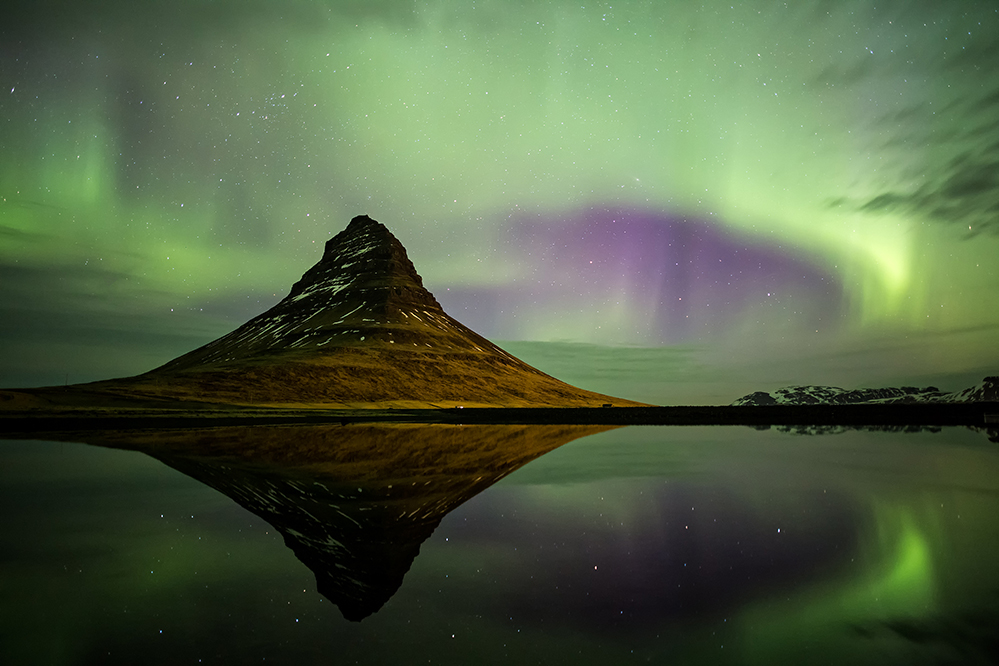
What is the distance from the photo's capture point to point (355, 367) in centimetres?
14550

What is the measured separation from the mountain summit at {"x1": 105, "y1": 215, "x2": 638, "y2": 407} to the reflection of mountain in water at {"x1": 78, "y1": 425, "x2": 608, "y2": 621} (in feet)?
301

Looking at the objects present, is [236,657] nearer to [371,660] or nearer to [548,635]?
[371,660]

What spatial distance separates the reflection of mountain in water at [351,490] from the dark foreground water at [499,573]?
8cm

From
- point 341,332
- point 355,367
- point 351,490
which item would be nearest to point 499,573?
point 351,490

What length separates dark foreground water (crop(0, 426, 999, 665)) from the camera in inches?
219

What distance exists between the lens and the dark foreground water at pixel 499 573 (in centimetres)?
557

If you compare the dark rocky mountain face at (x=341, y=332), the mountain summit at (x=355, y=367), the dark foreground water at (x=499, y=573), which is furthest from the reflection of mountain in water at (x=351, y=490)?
the dark rocky mountain face at (x=341, y=332)

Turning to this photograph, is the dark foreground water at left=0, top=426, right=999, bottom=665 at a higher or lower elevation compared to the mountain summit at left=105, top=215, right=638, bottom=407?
lower

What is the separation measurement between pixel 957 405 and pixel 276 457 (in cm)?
11555

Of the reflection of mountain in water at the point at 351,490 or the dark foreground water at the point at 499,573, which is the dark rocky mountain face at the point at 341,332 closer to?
the reflection of mountain in water at the point at 351,490

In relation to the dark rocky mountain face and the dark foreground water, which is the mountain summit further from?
the dark foreground water

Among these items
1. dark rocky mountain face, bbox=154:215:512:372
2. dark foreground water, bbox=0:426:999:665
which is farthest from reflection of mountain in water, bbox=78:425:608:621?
dark rocky mountain face, bbox=154:215:512:372

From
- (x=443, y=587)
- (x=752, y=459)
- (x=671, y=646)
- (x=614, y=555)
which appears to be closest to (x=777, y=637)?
(x=671, y=646)

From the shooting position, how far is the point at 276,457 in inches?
895
